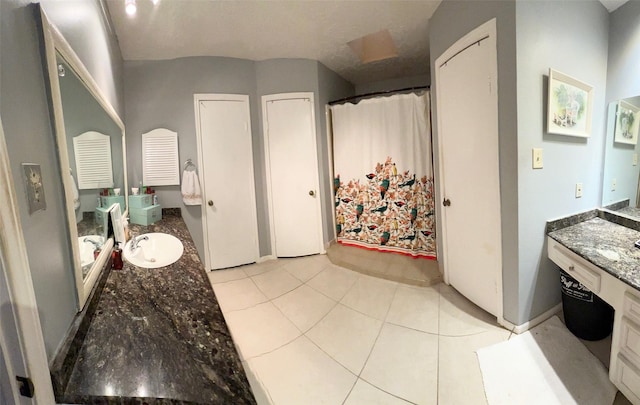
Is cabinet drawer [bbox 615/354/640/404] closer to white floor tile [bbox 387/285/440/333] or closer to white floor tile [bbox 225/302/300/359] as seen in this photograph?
white floor tile [bbox 387/285/440/333]

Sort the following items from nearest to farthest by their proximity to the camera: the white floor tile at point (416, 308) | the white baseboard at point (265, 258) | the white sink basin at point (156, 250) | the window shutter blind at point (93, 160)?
the window shutter blind at point (93, 160) < the white sink basin at point (156, 250) < the white floor tile at point (416, 308) < the white baseboard at point (265, 258)

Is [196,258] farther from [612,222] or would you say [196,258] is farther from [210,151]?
[612,222]

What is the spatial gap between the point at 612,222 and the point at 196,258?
280cm

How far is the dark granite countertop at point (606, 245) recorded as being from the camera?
1.04m

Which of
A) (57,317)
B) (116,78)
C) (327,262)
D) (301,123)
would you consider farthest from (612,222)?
(116,78)

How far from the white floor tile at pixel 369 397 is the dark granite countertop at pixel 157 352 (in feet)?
2.75

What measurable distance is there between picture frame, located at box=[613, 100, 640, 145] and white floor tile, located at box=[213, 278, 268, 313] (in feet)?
9.49

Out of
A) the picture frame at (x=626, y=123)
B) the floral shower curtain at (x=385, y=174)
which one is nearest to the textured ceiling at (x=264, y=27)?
the floral shower curtain at (x=385, y=174)

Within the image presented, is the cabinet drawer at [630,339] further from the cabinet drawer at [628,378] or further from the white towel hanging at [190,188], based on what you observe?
the white towel hanging at [190,188]

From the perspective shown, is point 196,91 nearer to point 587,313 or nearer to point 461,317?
point 461,317

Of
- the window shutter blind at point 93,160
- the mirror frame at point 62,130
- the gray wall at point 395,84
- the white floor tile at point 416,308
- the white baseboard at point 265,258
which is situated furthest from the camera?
the gray wall at point 395,84

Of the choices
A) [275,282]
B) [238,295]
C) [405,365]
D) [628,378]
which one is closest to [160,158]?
[238,295]

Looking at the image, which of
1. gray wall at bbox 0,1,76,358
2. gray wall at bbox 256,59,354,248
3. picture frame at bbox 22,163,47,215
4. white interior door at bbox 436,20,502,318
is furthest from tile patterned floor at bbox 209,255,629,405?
picture frame at bbox 22,163,47,215

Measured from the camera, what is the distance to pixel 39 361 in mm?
536
